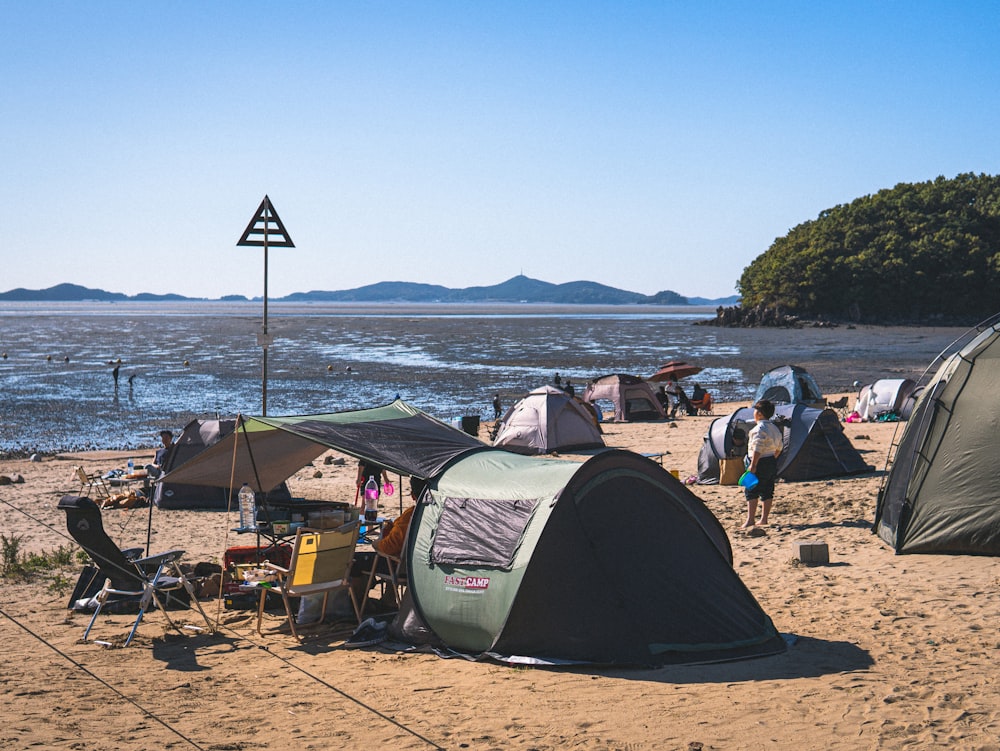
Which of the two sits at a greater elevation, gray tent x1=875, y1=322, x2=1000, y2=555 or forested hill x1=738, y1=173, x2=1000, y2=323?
forested hill x1=738, y1=173, x2=1000, y2=323

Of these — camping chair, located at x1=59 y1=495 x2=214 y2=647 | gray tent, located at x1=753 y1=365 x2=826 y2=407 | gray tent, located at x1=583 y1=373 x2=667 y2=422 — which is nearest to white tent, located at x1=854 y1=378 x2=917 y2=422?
gray tent, located at x1=753 y1=365 x2=826 y2=407

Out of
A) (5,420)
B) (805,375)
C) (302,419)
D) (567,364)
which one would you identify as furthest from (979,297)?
(302,419)

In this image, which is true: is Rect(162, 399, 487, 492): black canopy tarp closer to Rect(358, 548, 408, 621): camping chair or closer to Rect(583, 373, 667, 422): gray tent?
Rect(358, 548, 408, 621): camping chair

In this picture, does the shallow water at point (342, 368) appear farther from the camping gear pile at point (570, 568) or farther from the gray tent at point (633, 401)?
the camping gear pile at point (570, 568)

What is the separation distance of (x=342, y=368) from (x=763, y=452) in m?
40.7

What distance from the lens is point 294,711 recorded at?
22.0 ft

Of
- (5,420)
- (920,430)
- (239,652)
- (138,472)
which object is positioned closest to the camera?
(239,652)

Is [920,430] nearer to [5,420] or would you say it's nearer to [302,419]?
[302,419]

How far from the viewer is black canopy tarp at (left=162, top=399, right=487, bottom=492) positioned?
909 cm

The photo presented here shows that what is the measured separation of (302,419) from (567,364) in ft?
152

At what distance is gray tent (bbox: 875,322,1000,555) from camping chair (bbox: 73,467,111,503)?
12.8m

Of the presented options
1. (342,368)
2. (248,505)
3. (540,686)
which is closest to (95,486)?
(248,505)

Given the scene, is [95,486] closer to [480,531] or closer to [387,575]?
[387,575]

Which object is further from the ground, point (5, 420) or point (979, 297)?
point (979, 297)
